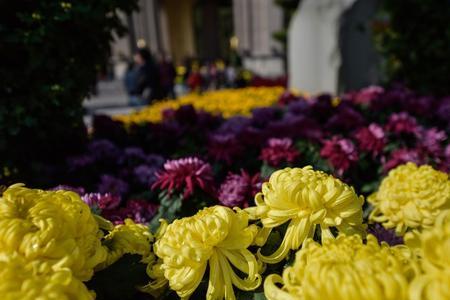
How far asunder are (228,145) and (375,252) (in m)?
1.66

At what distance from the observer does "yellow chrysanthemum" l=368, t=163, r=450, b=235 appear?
1.34 metres

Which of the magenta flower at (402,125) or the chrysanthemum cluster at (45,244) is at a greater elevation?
the chrysanthemum cluster at (45,244)

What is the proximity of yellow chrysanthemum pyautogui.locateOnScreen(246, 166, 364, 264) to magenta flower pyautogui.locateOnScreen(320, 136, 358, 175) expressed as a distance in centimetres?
137

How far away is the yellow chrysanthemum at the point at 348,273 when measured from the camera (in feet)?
2.34

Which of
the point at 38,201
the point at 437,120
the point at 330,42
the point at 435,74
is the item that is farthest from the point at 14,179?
the point at 330,42

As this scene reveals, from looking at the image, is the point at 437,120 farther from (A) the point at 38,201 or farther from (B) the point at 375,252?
(A) the point at 38,201

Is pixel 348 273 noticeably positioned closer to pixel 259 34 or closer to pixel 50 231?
pixel 50 231

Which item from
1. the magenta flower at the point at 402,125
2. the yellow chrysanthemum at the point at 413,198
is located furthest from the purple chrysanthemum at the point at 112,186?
the magenta flower at the point at 402,125

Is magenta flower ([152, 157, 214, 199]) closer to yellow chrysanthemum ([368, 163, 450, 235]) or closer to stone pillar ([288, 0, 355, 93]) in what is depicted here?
yellow chrysanthemum ([368, 163, 450, 235])

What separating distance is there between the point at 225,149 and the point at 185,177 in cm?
67

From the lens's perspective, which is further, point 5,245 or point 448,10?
point 448,10

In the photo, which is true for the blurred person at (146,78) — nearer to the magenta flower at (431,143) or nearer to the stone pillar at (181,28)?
the magenta flower at (431,143)

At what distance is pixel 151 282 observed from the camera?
1.12 meters

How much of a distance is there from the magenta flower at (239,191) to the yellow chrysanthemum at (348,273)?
0.81 m
